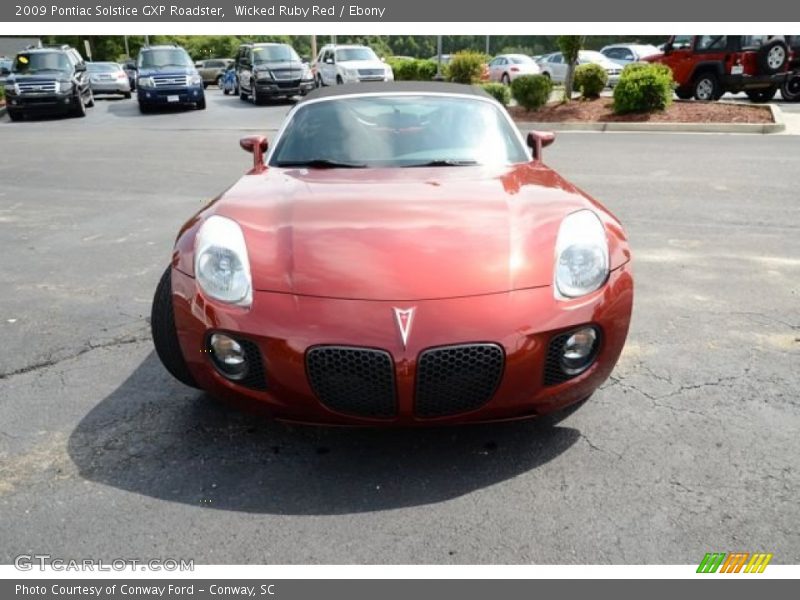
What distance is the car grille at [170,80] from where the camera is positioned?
19.5 m

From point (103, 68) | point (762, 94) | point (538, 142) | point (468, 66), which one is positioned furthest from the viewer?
point (103, 68)

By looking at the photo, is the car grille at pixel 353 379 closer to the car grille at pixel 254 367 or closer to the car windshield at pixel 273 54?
the car grille at pixel 254 367

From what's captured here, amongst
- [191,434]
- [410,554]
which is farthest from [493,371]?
[191,434]

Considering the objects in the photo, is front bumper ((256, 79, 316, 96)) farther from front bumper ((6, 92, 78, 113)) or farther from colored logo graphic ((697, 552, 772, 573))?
colored logo graphic ((697, 552, 772, 573))

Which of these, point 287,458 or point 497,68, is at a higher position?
point 497,68

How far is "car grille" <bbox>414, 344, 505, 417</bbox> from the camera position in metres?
2.47

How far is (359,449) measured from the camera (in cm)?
285

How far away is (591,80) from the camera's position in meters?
16.5

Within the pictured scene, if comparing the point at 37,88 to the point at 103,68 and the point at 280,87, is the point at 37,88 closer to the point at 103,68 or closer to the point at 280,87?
the point at 280,87

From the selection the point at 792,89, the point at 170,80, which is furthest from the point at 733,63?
the point at 170,80

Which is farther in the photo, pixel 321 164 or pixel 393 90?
pixel 393 90

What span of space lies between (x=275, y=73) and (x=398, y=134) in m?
18.3

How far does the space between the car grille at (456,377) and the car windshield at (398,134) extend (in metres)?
1.58

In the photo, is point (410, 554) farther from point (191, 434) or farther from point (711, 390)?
point (711, 390)
